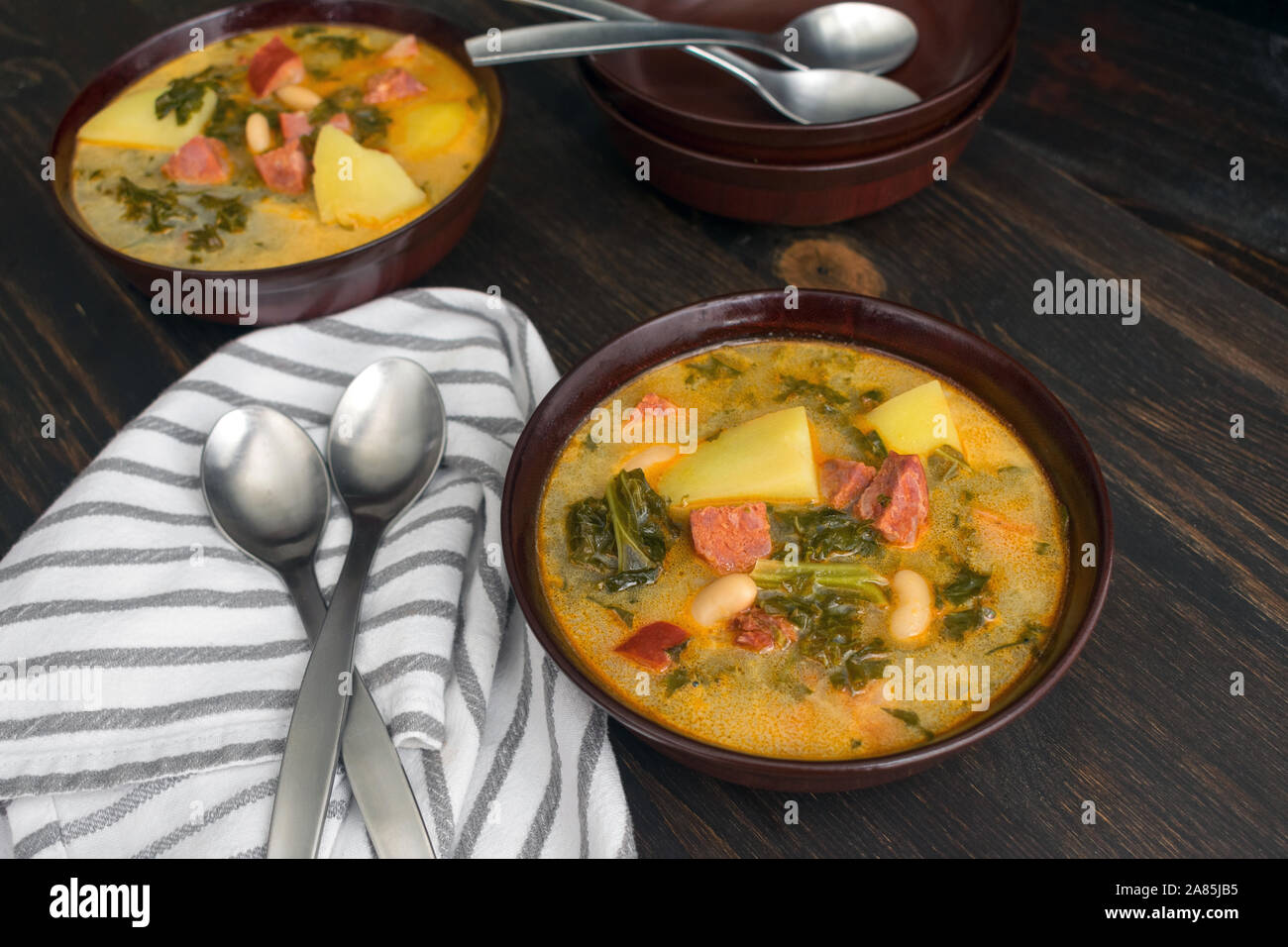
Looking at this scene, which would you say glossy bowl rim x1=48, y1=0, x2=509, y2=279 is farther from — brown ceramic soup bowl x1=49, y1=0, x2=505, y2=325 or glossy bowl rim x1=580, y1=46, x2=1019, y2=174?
glossy bowl rim x1=580, y1=46, x2=1019, y2=174

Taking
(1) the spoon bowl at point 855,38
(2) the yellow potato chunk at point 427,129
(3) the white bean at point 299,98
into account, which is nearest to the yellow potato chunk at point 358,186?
(2) the yellow potato chunk at point 427,129

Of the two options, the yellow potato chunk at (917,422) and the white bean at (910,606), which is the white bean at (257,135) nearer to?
the yellow potato chunk at (917,422)

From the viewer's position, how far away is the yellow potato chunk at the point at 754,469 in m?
1.99

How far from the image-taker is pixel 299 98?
2.92 meters

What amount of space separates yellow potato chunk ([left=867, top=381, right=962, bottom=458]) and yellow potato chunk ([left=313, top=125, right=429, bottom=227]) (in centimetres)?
125

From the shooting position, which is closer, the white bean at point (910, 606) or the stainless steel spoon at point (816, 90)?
the white bean at point (910, 606)

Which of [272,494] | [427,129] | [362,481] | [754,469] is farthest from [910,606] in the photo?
[427,129]

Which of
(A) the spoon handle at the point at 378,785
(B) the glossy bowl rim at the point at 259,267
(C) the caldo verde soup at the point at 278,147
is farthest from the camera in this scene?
(C) the caldo verde soup at the point at 278,147

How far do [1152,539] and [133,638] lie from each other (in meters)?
1.85

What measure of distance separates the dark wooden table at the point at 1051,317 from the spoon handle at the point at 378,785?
1.19ft

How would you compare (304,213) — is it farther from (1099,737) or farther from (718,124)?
(1099,737)

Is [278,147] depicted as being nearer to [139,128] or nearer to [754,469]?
[139,128]

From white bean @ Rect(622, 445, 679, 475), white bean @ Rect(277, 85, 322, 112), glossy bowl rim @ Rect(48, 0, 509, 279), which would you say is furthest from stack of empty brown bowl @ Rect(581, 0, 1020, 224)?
white bean @ Rect(622, 445, 679, 475)
